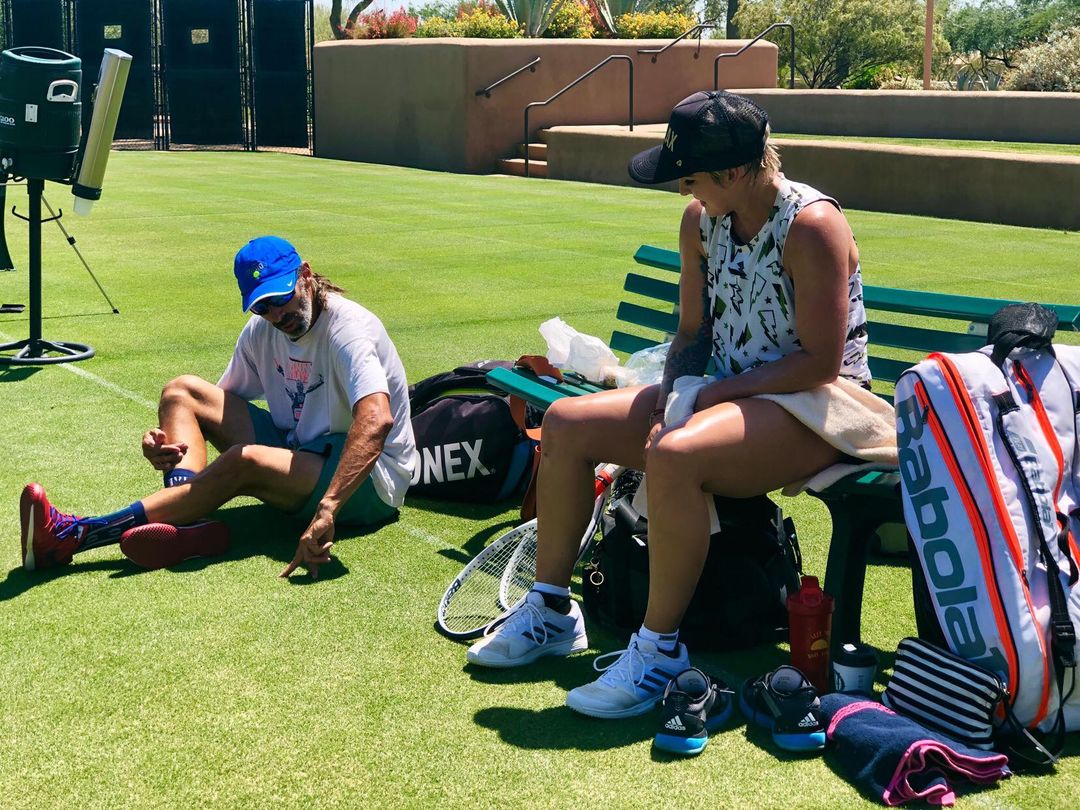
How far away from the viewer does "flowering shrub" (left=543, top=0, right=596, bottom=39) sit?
3016cm

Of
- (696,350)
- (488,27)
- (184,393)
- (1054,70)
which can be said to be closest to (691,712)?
(696,350)

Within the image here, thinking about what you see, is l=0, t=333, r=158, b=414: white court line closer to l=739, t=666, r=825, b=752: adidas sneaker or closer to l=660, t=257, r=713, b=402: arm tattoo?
l=660, t=257, r=713, b=402: arm tattoo

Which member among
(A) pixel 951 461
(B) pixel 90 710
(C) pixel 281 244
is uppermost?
(C) pixel 281 244

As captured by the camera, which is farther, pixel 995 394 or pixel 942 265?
pixel 942 265

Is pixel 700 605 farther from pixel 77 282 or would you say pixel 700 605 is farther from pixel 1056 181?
pixel 1056 181

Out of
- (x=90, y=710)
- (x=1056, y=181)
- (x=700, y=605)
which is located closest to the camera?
(x=90, y=710)

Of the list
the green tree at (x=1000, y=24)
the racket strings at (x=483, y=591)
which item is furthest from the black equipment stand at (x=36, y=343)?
the green tree at (x=1000, y=24)

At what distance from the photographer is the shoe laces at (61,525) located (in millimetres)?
4383

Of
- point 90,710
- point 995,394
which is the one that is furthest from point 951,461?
point 90,710

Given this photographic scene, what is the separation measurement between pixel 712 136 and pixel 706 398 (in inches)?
26.6

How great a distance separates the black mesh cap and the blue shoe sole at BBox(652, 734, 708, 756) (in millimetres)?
1377

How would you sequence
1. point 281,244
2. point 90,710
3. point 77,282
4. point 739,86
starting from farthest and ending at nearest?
point 739,86, point 77,282, point 281,244, point 90,710

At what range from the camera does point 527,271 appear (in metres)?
11.1

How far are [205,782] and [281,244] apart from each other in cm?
193
